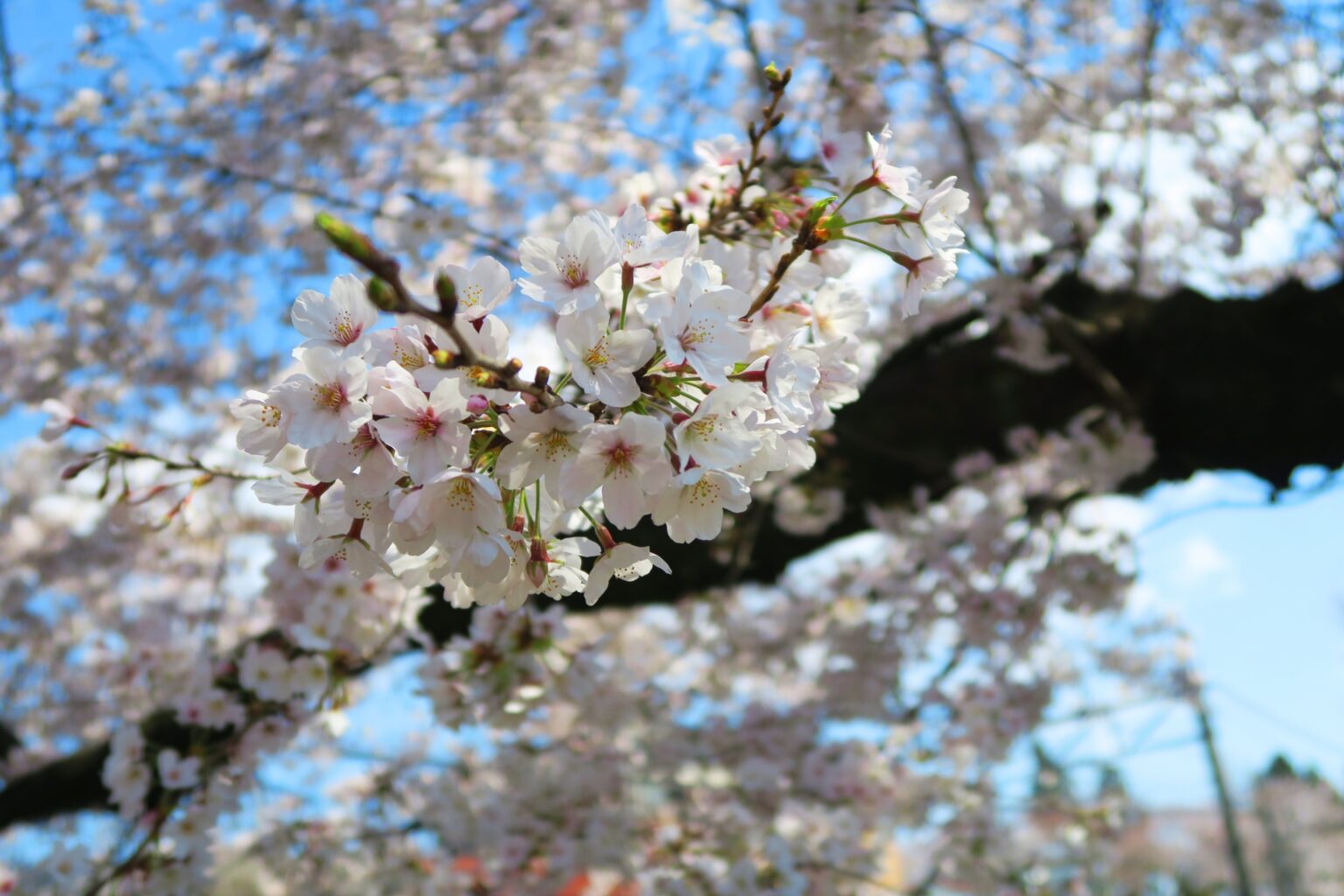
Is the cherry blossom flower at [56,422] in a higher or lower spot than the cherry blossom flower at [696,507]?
higher

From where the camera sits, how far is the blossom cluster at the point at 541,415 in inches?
33.0

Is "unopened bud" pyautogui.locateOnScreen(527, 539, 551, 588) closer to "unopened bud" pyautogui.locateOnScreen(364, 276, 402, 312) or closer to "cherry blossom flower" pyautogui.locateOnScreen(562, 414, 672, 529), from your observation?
"cherry blossom flower" pyautogui.locateOnScreen(562, 414, 672, 529)

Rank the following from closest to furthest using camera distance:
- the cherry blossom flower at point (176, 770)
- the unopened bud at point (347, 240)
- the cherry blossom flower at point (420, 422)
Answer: the unopened bud at point (347, 240), the cherry blossom flower at point (420, 422), the cherry blossom flower at point (176, 770)

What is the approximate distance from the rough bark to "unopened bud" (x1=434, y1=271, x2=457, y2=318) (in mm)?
1847

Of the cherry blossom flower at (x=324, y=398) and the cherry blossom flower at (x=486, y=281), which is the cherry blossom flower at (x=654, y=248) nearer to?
the cherry blossom flower at (x=486, y=281)

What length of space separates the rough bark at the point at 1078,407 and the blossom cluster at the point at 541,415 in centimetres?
157

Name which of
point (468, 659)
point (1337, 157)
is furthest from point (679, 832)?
point (1337, 157)

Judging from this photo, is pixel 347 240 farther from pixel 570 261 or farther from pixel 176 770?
pixel 176 770

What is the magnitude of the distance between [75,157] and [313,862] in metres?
3.38

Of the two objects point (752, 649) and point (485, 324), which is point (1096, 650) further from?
point (485, 324)

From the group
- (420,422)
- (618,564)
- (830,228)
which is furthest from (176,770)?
(830,228)

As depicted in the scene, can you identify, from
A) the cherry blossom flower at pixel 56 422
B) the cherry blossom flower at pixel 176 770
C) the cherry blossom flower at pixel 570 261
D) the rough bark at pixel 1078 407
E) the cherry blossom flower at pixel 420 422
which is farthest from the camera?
the rough bark at pixel 1078 407

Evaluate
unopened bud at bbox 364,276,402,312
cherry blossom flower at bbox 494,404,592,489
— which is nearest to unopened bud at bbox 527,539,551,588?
cherry blossom flower at bbox 494,404,592,489

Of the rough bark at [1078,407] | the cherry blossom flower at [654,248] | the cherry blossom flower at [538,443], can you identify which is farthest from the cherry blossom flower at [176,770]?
the cherry blossom flower at [654,248]
